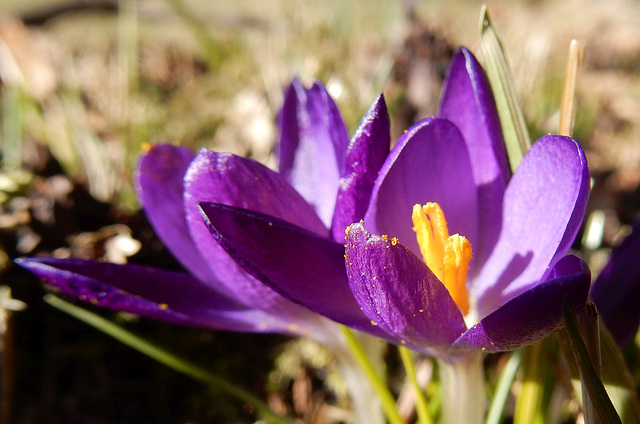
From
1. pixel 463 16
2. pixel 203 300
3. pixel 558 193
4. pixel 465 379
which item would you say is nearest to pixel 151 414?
pixel 203 300

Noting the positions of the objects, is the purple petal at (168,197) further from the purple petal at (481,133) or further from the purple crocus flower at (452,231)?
the purple petal at (481,133)

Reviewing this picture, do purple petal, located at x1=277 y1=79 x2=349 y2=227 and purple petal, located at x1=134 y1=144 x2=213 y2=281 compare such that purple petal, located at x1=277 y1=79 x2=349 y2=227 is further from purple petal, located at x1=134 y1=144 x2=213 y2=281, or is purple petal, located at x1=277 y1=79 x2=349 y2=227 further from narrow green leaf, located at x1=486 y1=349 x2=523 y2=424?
narrow green leaf, located at x1=486 y1=349 x2=523 y2=424

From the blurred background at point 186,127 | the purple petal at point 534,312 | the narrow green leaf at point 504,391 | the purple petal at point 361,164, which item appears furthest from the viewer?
the blurred background at point 186,127

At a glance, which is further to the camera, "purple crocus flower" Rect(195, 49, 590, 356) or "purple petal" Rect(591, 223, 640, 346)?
"purple petal" Rect(591, 223, 640, 346)

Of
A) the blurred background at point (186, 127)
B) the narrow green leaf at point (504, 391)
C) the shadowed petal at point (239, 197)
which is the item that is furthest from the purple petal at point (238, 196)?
the blurred background at point (186, 127)

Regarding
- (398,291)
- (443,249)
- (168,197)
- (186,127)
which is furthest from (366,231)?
(186,127)

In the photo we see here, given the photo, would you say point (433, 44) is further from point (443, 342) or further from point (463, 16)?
point (463, 16)

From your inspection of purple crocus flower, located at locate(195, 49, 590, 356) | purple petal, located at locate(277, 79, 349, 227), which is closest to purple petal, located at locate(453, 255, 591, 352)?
purple crocus flower, located at locate(195, 49, 590, 356)
